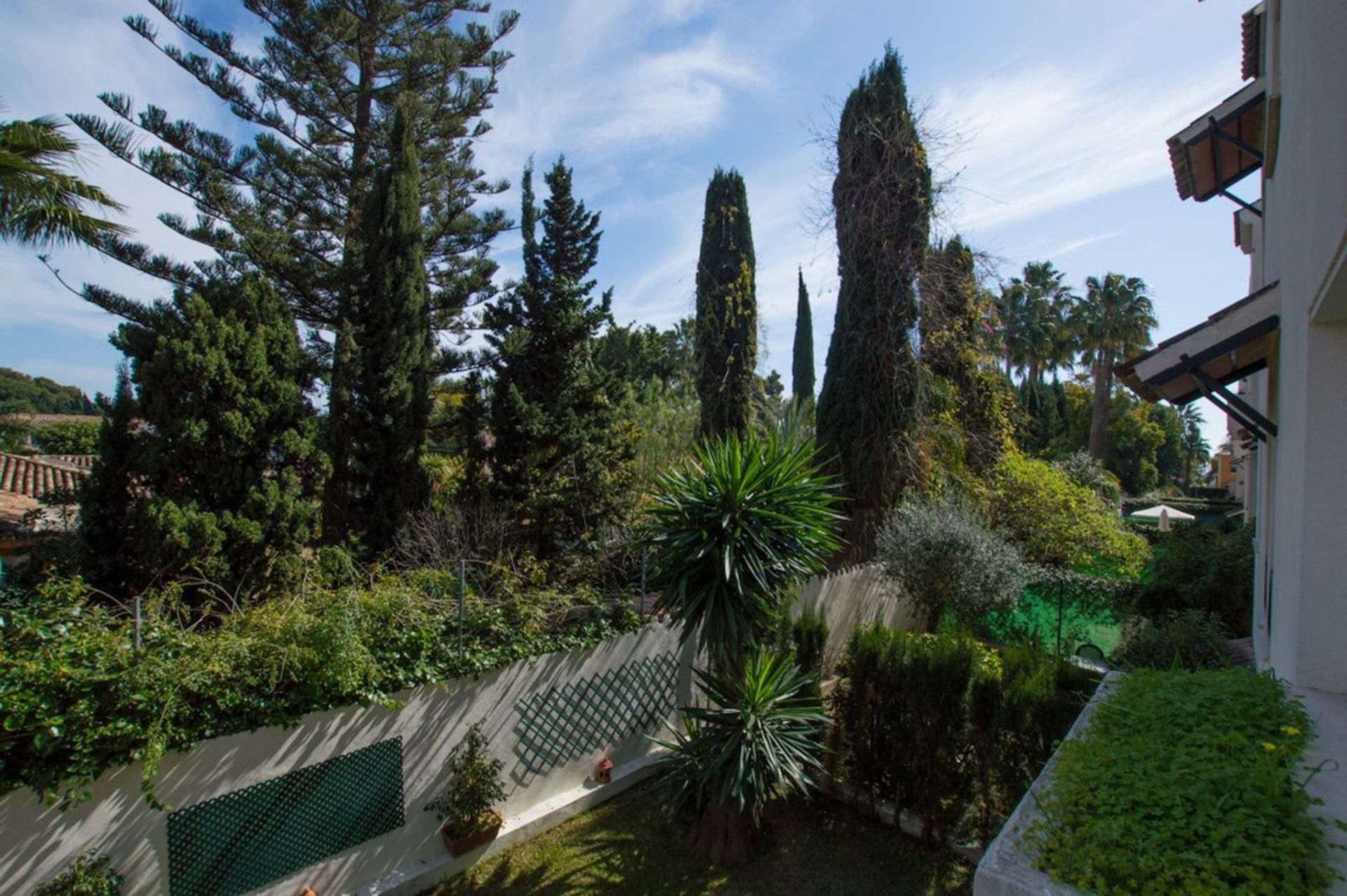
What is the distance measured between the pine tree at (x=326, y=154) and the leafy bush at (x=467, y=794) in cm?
627

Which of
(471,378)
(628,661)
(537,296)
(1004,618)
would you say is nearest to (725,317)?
(537,296)

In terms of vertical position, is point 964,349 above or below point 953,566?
above

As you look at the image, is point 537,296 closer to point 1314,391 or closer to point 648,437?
point 648,437

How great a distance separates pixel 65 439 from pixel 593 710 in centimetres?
2304

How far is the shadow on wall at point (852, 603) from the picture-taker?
8.38 m

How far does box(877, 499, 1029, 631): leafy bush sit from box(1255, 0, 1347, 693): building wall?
4.80m

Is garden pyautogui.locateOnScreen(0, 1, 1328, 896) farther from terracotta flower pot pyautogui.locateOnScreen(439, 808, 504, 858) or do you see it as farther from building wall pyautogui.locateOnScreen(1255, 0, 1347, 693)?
building wall pyautogui.locateOnScreen(1255, 0, 1347, 693)

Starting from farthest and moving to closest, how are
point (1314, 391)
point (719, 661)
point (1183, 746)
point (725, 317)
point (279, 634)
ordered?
point (725, 317)
point (719, 661)
point (279, 634)
point (1314, 391)
point (1183, 746)

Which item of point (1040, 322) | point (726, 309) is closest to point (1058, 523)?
point (726, 309)

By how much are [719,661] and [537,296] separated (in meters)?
7.08

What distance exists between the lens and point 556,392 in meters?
10.5

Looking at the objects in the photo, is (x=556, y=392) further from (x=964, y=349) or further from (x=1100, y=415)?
(x=1100, y=415)

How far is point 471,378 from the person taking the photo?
11.3 meters

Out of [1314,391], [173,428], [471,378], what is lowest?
[173,428]
